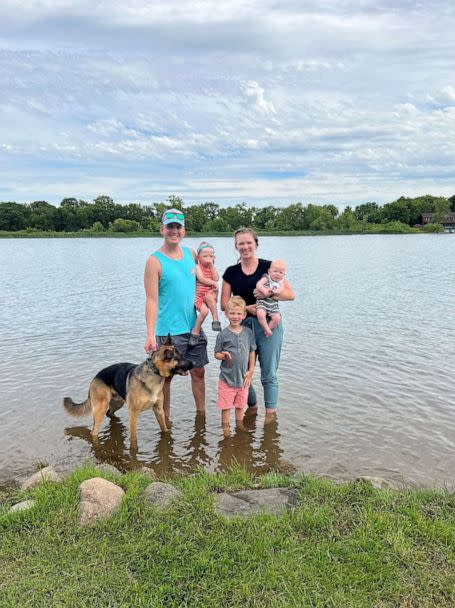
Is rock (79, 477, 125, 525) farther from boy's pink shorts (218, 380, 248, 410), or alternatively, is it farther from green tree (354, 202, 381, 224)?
green tree (354, 202, 381, 224)

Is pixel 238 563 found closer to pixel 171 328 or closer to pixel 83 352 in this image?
pixel 171 328

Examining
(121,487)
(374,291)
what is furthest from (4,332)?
(374,291)

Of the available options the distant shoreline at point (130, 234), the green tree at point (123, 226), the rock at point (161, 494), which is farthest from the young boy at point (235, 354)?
the green tree at point (123, 226)

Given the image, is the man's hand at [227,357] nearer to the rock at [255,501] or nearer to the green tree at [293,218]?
the rock at [255,501]

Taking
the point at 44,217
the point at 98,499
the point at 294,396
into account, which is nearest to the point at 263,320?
the point at 294,396

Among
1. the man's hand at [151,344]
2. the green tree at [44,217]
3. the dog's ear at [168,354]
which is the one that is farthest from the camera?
the green tree at [44,217]

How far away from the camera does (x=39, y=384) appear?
9.24m

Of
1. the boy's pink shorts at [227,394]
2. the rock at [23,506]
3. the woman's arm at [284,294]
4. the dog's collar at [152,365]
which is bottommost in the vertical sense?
the rock at [23,506]

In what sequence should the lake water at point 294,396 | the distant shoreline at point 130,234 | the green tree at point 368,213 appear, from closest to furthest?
the lake water at point 294,396 < the distant shoreline at point 130,234 < the green tree at point 368,213

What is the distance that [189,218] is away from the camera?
4375 inches

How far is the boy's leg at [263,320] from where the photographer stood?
20.1ft

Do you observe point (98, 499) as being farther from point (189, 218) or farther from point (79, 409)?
point (189, 218)

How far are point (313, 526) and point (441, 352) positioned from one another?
8.70 meters

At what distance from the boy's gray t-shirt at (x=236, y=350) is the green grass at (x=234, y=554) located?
213cm
